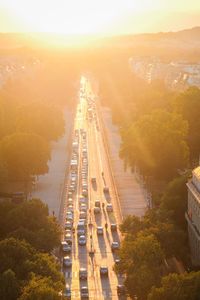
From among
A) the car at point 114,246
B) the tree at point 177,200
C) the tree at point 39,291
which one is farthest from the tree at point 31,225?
the tree at point 177,200

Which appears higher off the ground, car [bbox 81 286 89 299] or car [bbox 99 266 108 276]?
car [bbox 81 286 89 299]

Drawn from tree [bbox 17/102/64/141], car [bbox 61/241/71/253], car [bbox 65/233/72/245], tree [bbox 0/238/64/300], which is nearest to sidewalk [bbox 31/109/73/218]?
tree [bbox 17/102/64/141]

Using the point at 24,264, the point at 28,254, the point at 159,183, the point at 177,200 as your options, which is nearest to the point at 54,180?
the point at 159,183

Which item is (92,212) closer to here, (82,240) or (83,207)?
(83,207)

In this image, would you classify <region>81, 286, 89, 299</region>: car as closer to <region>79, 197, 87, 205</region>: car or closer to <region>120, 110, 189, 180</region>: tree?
<region>79, 197, 87, 205</region>: car

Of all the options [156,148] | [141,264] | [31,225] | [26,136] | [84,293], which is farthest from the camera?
[26,136]

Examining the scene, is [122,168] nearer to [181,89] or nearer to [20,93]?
[181,89]

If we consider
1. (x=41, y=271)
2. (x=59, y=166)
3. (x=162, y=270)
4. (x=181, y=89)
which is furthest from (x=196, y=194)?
(x=181, y=89)
